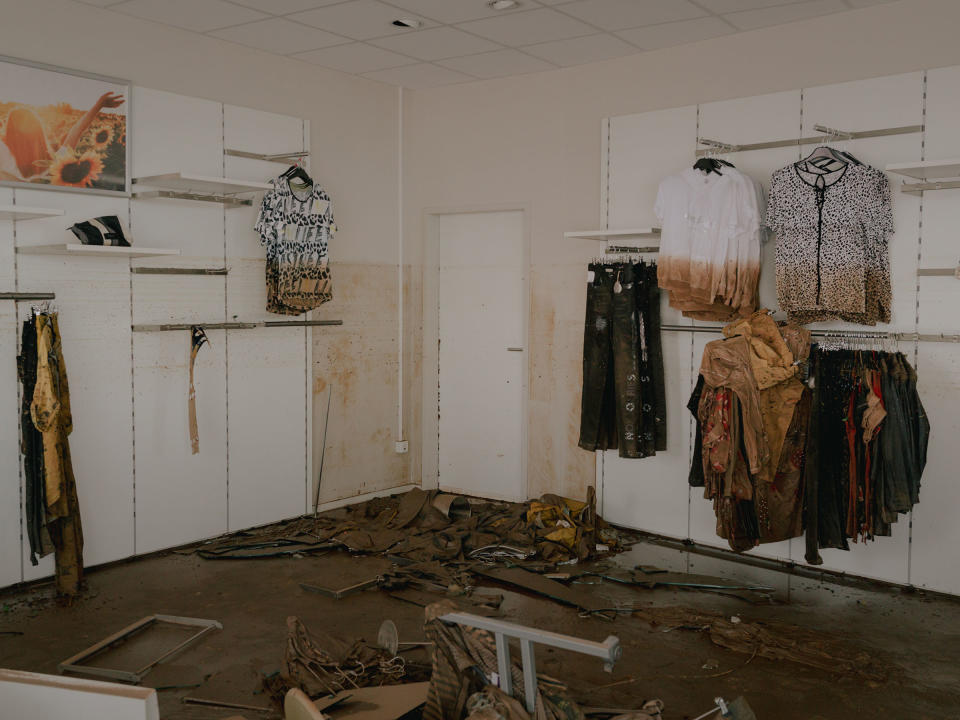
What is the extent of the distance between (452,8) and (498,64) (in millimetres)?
1236

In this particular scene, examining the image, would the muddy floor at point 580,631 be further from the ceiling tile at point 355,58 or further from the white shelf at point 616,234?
the ceiling tile at point 355,58

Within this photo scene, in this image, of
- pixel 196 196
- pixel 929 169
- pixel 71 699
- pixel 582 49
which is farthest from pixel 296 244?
pixel 71 699

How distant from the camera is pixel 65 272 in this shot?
187 inches

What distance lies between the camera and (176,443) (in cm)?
532

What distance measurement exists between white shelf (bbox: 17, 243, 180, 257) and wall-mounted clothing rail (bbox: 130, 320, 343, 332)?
0.48 metres

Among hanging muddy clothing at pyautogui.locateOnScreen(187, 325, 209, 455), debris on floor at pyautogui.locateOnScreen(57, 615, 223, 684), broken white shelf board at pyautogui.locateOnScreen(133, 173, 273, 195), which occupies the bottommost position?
debris on floor at pyautogui.locateOnScreen(57, 615, 223, 684)

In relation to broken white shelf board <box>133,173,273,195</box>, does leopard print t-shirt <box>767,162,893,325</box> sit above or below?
below

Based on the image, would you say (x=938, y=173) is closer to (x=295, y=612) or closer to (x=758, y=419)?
(x=758, y=419)

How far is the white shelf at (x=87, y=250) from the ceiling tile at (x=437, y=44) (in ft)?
6.41

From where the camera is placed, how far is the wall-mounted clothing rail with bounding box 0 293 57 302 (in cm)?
448

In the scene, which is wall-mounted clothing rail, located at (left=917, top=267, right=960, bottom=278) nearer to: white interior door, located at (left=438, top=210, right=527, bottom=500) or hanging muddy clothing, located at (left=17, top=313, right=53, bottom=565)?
white interior door, located at (left=438, top=210, right=527, bottom=500)

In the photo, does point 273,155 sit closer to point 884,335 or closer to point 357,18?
point 357,18

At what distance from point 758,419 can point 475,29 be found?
2.81 m

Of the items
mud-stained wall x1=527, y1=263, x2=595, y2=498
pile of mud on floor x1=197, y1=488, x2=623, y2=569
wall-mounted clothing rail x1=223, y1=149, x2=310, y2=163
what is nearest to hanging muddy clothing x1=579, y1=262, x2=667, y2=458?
mud-stained wall x1=527, y1=263, x2=595, y2=498
